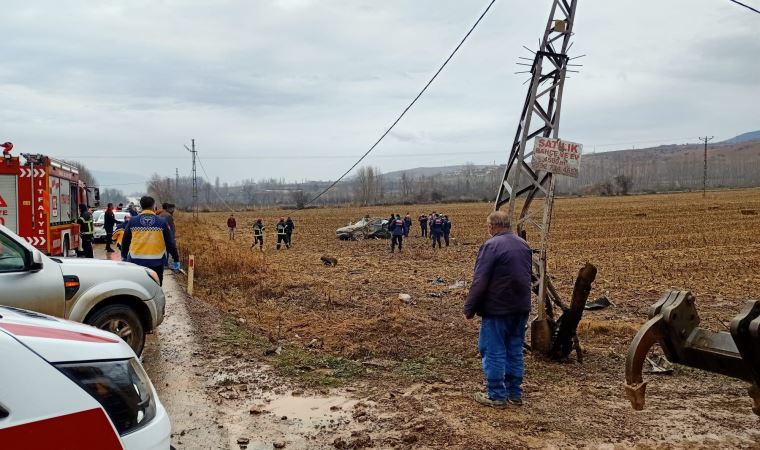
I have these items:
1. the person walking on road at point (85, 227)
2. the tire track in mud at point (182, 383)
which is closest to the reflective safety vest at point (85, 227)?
the person walking on road at point (85, 227)

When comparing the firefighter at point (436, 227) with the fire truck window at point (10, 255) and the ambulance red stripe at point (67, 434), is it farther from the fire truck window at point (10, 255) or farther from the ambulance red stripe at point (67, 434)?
the ambulance red stripe at point (67, 434)

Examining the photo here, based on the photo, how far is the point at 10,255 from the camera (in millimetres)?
5398

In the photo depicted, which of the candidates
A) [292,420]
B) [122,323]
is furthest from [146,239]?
[292,420]

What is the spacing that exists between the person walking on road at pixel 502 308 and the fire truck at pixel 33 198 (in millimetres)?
9587

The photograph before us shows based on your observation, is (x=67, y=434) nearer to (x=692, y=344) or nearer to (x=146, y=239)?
(x=692, y=344)

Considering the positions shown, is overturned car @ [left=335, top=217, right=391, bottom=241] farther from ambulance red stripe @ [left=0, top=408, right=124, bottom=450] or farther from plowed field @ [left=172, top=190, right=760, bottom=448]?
ambulance red stripe @ [left=0, top=408, right=124, bottom=450]

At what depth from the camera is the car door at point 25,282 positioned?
5266 mm

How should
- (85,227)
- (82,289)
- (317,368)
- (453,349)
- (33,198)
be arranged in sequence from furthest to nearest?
(85,227)
(33,198)
(453,349)
(317,368)
(82,289)

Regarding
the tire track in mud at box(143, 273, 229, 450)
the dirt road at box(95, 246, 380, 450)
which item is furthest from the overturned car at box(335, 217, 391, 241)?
the dirt road at box(95, 246, 380, 450)

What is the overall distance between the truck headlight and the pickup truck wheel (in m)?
3.61

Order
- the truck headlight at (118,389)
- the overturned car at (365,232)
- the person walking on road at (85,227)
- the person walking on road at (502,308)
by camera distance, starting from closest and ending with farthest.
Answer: the truck headlight at (118,389), the person walking on road at (502,308), the person walking on road at (85,227), the overturned car at (365,232)

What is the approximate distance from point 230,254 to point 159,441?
14.6 meters

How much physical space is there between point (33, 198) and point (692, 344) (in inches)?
490

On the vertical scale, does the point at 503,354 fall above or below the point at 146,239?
below
